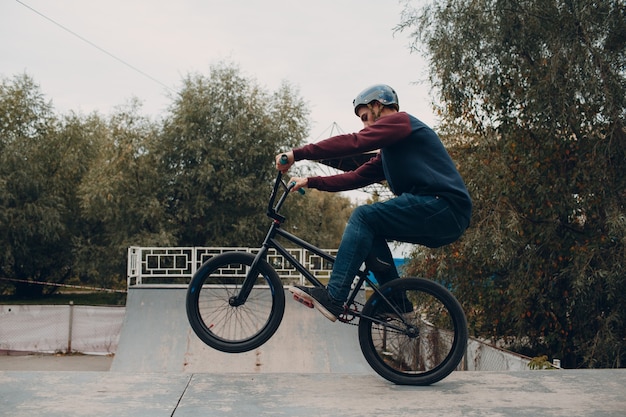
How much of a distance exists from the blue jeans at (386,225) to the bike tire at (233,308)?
456mm

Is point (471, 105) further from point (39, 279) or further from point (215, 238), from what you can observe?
point (39, 279)

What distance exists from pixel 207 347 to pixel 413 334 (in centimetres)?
867

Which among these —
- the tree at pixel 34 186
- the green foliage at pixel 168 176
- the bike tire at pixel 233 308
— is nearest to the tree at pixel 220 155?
the green foliage at pixel 168 176

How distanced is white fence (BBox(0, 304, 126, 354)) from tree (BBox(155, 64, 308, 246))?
6.29 m

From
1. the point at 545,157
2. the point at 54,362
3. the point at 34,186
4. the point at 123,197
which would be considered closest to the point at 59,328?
the point at 54,362

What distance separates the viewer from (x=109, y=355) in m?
16.4

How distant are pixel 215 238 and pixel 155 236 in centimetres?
223

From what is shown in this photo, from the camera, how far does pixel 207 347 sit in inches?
456

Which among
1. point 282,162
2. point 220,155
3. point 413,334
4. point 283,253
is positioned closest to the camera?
point 282,162

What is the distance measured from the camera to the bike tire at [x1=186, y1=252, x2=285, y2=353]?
3641 millimetres

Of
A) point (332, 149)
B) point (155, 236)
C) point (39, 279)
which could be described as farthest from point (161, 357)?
point (39, 279)

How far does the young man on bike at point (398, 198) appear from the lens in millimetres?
3299

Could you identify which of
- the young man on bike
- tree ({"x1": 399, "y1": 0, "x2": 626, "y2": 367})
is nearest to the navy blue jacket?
the young man on bike

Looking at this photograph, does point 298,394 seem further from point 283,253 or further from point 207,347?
point 207,347
